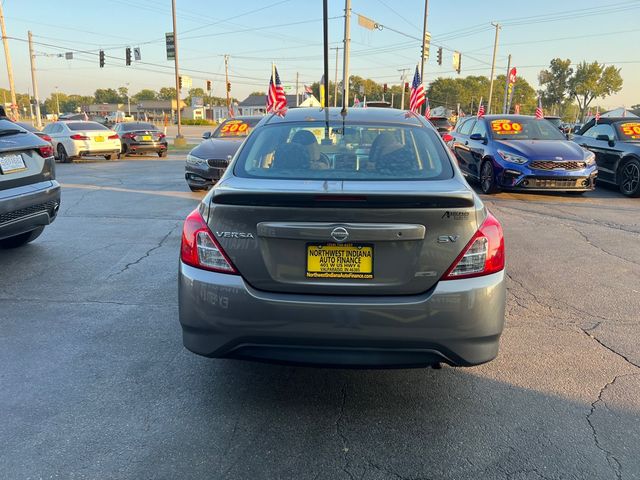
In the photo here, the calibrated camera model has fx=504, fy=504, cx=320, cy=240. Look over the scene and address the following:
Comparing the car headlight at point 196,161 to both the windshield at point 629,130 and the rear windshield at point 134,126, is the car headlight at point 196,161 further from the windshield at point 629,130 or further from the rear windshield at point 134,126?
the rear windshield at point 134,126

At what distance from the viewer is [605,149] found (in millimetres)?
10953

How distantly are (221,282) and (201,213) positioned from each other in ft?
1.36

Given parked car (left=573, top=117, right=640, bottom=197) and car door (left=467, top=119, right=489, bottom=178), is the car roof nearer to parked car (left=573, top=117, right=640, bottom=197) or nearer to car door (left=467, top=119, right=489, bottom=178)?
car door (left=467, top=119, right=489, bottom=178)

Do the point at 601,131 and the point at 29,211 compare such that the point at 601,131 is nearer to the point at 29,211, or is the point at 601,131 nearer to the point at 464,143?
the point at 464,143

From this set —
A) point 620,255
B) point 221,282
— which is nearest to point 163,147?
point 620,255

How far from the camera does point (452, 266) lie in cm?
251

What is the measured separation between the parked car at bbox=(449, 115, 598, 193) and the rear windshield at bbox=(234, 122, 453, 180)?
668 cm

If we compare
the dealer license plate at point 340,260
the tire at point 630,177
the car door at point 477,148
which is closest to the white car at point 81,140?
the car door at point 477,148

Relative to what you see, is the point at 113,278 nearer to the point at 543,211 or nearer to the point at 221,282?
the point at 221,282

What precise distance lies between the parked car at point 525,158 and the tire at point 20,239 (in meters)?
7.99

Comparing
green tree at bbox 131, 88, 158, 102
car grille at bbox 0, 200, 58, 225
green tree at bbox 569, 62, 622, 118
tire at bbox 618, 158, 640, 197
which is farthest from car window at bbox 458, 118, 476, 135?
green tree at bbox 131, 88, 158, 102

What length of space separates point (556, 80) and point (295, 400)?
97846 mm

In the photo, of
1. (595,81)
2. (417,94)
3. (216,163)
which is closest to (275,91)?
(417,94)

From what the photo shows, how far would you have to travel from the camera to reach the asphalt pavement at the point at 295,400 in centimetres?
239
